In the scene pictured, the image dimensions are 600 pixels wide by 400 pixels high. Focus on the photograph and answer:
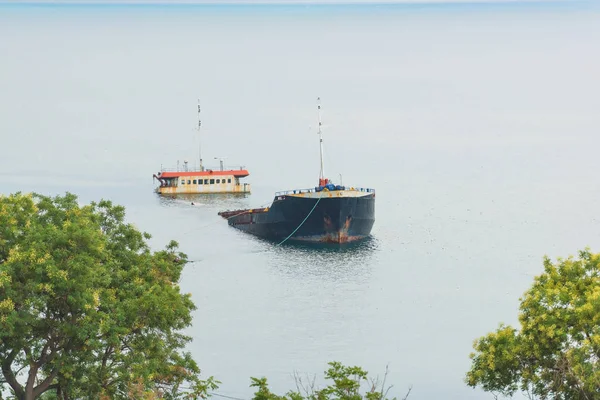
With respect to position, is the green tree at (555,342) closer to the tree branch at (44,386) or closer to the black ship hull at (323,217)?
the tree branch at (44,386)

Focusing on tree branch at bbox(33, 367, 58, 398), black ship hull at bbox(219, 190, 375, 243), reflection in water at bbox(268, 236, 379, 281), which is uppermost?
black ship hull at bbox(219, 190, 375, 243)

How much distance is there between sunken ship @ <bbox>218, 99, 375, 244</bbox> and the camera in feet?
394

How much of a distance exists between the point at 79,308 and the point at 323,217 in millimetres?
76209

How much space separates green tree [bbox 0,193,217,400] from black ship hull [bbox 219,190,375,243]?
70576mm

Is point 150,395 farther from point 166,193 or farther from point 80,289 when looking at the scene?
point 166,193

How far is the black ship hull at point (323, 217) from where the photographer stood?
120 metres

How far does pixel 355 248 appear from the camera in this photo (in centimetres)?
11712

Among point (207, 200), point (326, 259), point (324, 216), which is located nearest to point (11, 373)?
point (326, 259)

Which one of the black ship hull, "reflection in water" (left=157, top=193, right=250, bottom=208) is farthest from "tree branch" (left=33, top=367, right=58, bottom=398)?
"reflection in water" (left=157, top=193, right=250, bottom=208)

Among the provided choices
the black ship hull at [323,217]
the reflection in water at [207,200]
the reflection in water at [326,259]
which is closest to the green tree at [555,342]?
the reflection in water at [326,259]

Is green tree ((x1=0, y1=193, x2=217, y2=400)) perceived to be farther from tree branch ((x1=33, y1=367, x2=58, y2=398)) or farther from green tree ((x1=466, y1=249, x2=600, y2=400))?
green tree ((x1=466, y1=249, x2=600, y2=400))

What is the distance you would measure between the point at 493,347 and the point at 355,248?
6894 cm

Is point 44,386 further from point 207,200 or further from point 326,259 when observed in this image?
point 207,200

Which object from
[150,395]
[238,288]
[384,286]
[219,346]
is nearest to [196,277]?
[238,288]
